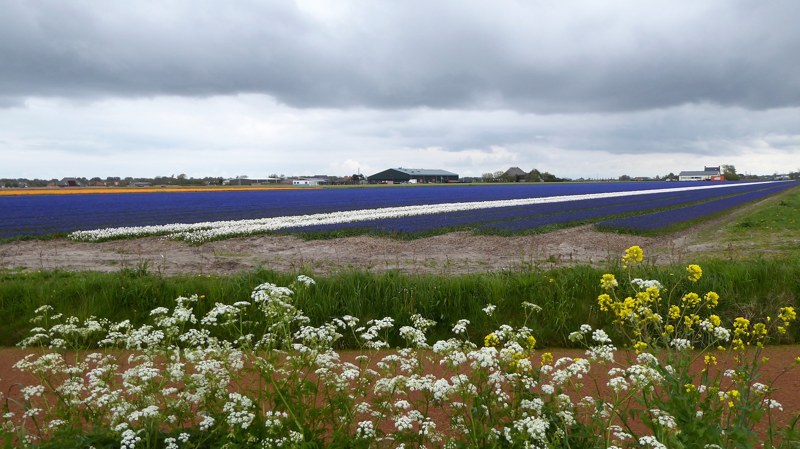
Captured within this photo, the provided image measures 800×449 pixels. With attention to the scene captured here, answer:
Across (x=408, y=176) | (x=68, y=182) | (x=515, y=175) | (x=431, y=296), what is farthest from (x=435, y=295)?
(x=515, y=175)

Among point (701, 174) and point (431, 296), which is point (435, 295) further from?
point (701, 174)

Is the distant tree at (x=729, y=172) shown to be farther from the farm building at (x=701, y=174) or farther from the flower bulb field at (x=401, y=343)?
the flower bulb field at (x=401, y=343)

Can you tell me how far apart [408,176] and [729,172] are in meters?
108

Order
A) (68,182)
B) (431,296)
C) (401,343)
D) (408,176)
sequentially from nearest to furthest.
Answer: (401,343)
(431,296)
(68,182)
(408,176)

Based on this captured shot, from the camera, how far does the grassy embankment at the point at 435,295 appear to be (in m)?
7.84

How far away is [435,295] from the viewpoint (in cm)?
835

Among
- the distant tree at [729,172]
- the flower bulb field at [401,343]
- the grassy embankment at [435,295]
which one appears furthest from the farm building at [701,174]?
the grassy embankment at [435,295]

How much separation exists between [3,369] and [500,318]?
6.63 metres

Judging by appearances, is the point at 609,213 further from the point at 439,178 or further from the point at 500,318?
the point at 439,178

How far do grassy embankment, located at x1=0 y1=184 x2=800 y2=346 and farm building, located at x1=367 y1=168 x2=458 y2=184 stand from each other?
5103 inches

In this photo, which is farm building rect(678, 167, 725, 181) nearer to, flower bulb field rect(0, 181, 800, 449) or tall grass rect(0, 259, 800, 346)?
flower bulb field rect(0, 181, 800, 449)

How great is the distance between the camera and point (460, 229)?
79.6ft

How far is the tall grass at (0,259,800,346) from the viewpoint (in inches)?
309

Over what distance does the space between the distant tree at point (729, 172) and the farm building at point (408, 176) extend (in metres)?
88.1
